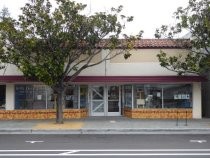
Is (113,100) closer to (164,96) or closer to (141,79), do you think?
(141,79)

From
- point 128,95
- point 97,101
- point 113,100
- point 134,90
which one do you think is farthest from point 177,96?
point 97,101

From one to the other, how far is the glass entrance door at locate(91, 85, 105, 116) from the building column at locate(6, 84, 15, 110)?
17.5ft

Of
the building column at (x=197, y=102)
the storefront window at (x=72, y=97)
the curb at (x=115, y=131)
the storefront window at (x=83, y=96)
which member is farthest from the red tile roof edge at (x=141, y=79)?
the curb at (x=115, y=131)

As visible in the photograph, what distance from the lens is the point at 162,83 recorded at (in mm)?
31547

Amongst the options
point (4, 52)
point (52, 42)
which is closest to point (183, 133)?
point (52, 42)

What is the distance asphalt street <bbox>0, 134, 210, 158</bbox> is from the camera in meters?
15.6

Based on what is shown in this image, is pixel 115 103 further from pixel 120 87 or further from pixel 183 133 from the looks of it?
pixel 183 133

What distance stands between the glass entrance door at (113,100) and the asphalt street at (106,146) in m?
10.8

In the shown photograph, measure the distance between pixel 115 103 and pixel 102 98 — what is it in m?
0.97

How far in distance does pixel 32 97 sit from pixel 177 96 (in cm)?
944

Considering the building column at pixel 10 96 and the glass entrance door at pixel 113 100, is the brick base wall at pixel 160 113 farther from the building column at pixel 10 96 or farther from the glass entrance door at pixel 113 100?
the building column at pixel 10 96

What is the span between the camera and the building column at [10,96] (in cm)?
3112

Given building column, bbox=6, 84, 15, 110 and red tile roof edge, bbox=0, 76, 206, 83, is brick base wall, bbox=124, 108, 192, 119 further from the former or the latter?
building column, bbox=6, 84, 15, 110

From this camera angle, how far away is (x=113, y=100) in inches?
1307
